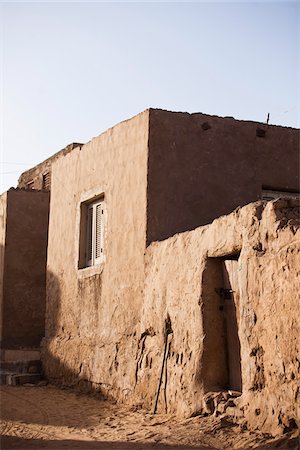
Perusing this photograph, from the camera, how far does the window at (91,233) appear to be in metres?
10.0

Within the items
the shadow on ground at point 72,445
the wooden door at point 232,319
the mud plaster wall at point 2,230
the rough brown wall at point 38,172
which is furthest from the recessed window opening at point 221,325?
the rough brown wall at point 38,172

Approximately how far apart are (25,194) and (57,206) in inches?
93.0

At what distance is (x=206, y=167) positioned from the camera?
9.03 m

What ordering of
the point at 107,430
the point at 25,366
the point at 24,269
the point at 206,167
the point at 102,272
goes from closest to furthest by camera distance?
the point at 107,430 < the point at 206,167 < the point at 102,272 < the point at 25,366 < the point at 24,269

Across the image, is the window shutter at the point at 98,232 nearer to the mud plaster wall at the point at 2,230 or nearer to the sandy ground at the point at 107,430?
the sandy ground at the point at 107,430

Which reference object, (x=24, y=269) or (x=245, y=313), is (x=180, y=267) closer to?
(x=245, y=313)

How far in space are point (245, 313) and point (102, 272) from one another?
12.0 ft

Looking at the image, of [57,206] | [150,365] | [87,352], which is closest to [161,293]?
[150,365]

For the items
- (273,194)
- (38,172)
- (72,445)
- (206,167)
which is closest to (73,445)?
(72,445)

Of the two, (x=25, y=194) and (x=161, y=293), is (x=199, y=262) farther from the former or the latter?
(x=25, y=194)

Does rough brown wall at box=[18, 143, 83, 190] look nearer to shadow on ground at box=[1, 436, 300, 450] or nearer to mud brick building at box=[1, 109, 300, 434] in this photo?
mud brick building at box=[1, 109, 300, 434]

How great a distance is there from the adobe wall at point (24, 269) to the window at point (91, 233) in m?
3.19

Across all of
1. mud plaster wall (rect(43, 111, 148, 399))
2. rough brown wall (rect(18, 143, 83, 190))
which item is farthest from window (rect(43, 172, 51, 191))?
mud plaster wall (rect(43, 111, 148, 399))

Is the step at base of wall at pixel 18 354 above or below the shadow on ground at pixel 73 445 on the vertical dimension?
above
